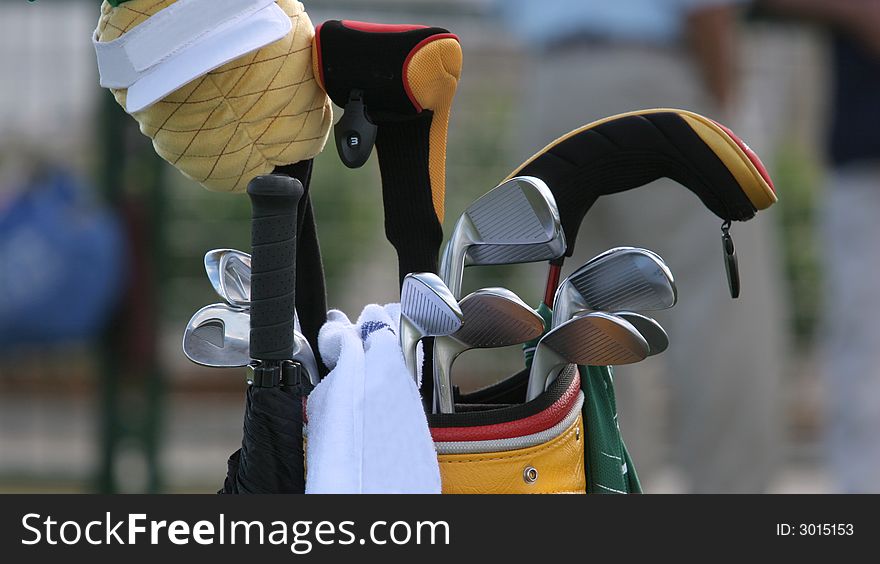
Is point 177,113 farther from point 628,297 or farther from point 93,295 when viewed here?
point 93,295

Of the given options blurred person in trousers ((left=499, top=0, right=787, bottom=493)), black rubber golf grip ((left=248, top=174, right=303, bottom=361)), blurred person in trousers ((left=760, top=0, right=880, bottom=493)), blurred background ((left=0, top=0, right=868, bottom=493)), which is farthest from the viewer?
blurred background ((left=0, top=0, right=868, bottom=493))

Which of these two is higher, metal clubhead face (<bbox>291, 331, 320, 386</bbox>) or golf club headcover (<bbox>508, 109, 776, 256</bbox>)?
golf club headcover (<bbox>508, 109, 776, 256</bbox>)

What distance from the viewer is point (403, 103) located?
0.58m

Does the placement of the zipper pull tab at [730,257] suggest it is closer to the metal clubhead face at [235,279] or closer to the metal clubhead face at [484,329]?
the metal clubhead face at [484,329]

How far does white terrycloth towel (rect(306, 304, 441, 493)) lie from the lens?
534 millimetres

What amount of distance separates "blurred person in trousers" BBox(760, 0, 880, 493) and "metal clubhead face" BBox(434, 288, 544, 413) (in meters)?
1.35

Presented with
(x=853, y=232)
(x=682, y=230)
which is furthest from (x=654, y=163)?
(x=853, y=232)

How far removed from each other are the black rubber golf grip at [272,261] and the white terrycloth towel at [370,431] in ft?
0.13

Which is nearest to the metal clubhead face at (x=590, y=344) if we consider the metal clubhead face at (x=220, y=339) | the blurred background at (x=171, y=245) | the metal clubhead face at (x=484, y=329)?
the metal clubhead face at (x=484, y=329)

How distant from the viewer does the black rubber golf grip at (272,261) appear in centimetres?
52

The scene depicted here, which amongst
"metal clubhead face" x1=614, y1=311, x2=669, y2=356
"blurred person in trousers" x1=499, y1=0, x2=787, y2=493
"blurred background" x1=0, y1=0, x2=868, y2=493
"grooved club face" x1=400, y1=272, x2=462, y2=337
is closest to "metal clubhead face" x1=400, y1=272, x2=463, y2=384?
"grooved club face" x1=400, y1=272, x2=462, y2=337

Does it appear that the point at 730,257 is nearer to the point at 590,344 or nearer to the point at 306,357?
the point at 590,344

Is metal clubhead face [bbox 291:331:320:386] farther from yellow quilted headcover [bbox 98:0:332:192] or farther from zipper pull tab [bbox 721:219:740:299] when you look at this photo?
zipper pull tab [bbox 721:219:740:299]

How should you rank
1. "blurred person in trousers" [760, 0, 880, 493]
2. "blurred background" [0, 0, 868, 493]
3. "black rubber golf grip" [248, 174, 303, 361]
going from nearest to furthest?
"black rubber golf grip" [248, 174, 303, 361] < "blurred person in trousers" [760, 0, 880, 493] < "blurred background" [0, 0, 868, 493]
